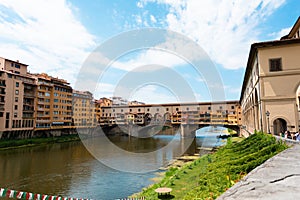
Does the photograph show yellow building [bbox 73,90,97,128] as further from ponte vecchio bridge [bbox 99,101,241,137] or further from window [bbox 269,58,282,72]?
window [bbox 269,58,282,72]

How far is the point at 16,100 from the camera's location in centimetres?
2970

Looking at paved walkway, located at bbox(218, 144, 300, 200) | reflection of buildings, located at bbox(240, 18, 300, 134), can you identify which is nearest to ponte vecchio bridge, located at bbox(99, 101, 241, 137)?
reflection of buildings, located at bbox(240, 18, 300, 134)

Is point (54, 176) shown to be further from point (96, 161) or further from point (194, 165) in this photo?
point (194, 165)

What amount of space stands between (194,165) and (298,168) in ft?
36.4

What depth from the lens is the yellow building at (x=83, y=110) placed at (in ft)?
138

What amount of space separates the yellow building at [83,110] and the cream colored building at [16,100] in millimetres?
9440

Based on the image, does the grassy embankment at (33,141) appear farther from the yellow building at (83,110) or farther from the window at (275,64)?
the window at (275,64)

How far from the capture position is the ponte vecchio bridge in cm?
4608

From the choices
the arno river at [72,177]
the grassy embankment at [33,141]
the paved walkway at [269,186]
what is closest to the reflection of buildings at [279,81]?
the arno river at [72,177]

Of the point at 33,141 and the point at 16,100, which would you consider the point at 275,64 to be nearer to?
the point at 33,141

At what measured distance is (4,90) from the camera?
90.8ft

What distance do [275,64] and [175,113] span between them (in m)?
36.8

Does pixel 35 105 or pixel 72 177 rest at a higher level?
pixel 35 105

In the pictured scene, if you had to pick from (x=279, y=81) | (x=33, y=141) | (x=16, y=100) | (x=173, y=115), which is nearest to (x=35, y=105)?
(x=16, y=100)
